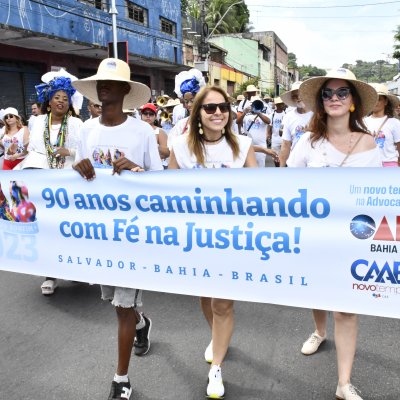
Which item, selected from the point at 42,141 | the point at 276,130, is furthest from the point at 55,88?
the point at 276,130

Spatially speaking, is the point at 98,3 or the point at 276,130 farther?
the point at 98,3

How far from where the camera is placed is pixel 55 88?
4160 millimetres

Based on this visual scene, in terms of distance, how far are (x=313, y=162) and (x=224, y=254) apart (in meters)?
0.74

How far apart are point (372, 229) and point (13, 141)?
585 cm

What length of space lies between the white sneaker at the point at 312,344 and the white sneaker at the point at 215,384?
69cm

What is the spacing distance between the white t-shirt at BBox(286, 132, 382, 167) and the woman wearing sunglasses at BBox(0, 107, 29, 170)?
14.9ft

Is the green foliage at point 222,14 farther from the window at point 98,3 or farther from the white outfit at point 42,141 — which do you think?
the white outfit at point 42,141

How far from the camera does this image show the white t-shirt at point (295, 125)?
5512mm

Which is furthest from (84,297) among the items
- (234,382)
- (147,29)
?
(147,29)

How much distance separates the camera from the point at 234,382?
2.92m

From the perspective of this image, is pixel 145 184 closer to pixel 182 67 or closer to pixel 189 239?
pixel 189 239

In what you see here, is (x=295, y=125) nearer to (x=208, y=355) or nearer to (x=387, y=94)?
(x=387, y=94)

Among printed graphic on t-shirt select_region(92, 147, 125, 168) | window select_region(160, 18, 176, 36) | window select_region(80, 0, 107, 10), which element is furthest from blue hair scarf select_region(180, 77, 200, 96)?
window select_region(160, 18, 176, 36)

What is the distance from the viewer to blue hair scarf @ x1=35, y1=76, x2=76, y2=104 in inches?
162
